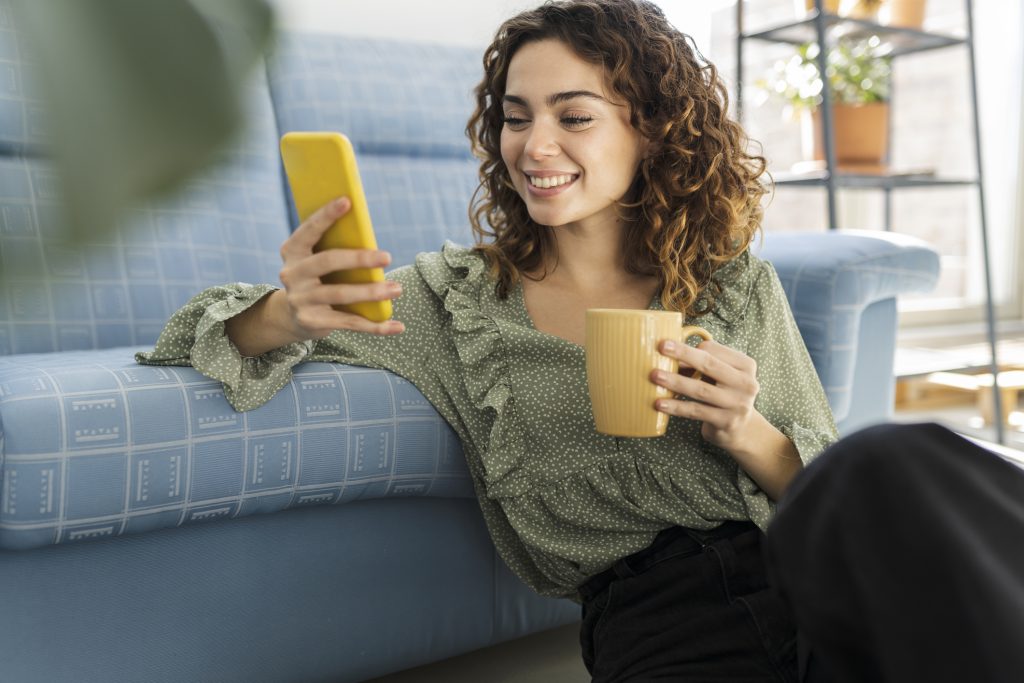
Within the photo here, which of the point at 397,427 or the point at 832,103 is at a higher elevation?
the point at 832,103

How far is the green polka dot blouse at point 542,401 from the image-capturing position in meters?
1.11

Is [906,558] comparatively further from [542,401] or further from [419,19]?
[419,19]

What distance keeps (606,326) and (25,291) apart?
772 millimetres

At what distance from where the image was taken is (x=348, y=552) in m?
1.26

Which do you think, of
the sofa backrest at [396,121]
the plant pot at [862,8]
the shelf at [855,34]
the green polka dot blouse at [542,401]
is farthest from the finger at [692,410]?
the plant pot at [862,8]

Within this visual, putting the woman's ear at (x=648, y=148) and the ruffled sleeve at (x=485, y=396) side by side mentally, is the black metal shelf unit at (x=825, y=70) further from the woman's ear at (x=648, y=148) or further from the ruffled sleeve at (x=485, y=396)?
the ruffled sleeve at (x=485, y=396)

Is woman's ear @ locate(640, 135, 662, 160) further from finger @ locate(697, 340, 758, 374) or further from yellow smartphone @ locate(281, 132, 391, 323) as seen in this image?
yellow smartphone @ locate(281, 132, 391, 323)

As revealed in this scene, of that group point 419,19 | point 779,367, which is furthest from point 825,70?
point 779,367

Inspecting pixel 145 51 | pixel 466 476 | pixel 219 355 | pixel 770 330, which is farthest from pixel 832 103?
pixel 145 51

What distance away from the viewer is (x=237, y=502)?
111 centimetres

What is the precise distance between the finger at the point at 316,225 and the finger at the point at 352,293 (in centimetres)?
4

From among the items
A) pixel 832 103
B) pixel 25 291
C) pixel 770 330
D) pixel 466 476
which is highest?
pixel 832 103

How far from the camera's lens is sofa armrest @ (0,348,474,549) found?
1.00 metres

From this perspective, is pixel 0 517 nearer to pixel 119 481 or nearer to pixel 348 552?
pixel 119 481
